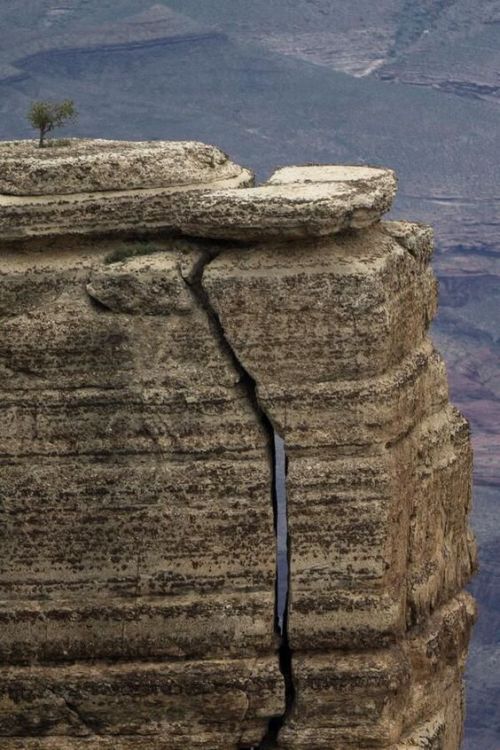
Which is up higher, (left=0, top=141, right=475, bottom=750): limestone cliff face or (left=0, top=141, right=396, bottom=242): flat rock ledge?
(left=0, top=141, right=396, bottom=242): flat rock ledge

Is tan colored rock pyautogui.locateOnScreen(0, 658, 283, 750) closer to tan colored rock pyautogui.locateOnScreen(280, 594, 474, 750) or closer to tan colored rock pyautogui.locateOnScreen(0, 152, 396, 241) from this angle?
tan colored rock pyautogui.locateOnScreen(280, 594, 474, 750)

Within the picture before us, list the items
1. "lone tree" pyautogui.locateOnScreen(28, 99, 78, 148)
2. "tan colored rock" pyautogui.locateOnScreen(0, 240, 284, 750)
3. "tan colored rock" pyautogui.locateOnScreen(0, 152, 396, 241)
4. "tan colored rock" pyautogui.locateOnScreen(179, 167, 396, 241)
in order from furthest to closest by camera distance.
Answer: "lone tree" pyautogui.locateOnScreen(28, 99, 78, 148) < "tan colored rock" pyautogui.locateOnScreen(0, 240, 284, 750) < "tan colored rock" pyautogui.locateOnScreen(0, 152, 396, 241) < "tan colored rock" pyautogui.locateOnScreen(179, 167, 396, 241)

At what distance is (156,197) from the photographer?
19.9 metres

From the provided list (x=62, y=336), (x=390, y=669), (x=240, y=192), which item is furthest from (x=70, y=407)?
(x=390, y=669)

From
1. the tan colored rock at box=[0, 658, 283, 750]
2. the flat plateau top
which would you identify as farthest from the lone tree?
the tan colored rock at box=[0, 658, 283, 750]

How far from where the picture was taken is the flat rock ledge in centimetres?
1930

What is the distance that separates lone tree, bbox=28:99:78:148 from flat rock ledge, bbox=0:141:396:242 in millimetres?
1017

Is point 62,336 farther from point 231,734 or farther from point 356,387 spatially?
point 231,734

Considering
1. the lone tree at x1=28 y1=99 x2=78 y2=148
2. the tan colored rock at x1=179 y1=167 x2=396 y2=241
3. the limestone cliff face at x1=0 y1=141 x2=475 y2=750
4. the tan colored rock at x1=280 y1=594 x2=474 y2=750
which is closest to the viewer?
the tan colored rock at x1=179 y1=167 x2=396 y2=241

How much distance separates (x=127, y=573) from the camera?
66.1ft

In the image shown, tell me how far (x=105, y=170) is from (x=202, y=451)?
8.59 ft

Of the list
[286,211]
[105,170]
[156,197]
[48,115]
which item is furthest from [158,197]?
[48,115]

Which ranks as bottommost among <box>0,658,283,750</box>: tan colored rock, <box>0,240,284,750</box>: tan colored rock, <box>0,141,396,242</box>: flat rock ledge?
<box>0,658,283,750</box>: tan colored rock

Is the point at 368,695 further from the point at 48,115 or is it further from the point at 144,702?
the point at 48,115
